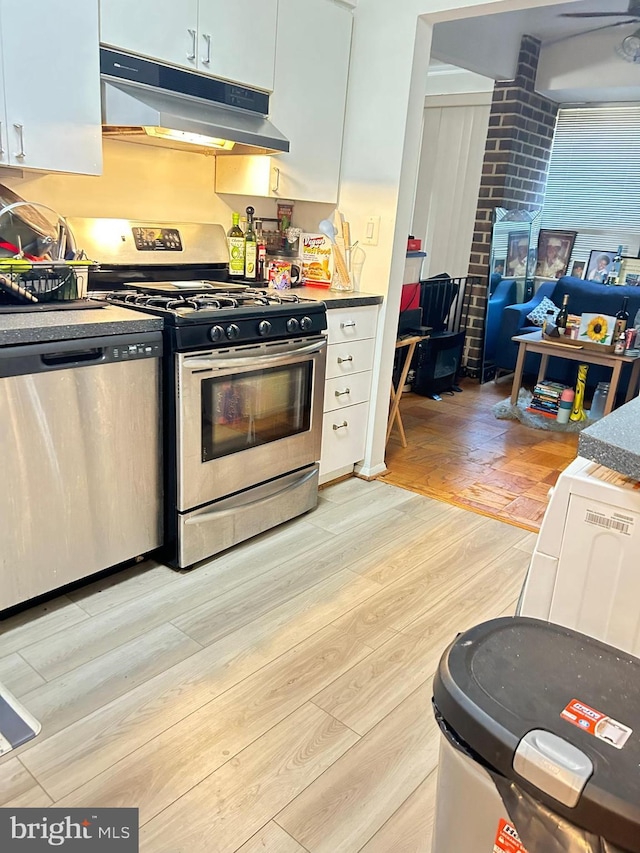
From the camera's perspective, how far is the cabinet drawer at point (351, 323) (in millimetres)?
2934

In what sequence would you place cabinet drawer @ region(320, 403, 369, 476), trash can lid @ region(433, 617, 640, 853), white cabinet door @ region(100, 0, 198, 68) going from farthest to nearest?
1. cabinet drawer @ region(320, 403, 369, 476)
2. white cabinet door @ region(100, 0, 198, 68)
3. trash can lid @ region(433, 617, 640, 853)

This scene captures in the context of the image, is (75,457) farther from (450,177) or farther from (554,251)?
(554,251)

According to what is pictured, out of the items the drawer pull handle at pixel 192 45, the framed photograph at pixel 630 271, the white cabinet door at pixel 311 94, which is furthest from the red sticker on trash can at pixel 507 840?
the framed photograph at pixel 630 271

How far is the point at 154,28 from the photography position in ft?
7.73

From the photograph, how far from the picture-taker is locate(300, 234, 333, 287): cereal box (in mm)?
3271

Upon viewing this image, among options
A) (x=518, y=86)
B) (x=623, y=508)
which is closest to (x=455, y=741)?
(x=623, y=508)

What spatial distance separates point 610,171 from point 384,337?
391 cm

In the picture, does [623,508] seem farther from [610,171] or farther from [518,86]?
[610,171]

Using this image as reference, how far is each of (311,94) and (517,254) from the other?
342cm

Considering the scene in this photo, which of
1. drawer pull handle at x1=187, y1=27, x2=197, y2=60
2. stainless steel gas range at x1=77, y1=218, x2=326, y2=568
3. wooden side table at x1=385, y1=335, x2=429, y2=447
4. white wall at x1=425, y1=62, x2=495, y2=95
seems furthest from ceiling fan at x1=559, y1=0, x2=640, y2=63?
stainless steel gas range at x1=77, y1=218, x2=326, y2=568

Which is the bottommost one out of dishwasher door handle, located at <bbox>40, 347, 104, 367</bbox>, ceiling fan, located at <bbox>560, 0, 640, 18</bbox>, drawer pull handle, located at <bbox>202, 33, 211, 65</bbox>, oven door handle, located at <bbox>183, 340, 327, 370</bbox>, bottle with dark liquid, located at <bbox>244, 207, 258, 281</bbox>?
oven door handle, located at <bbox>183, 340, 327, 370</bbox>

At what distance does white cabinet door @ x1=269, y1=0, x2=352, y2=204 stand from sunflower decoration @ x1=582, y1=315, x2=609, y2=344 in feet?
7.53

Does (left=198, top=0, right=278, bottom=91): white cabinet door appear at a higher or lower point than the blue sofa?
higher
